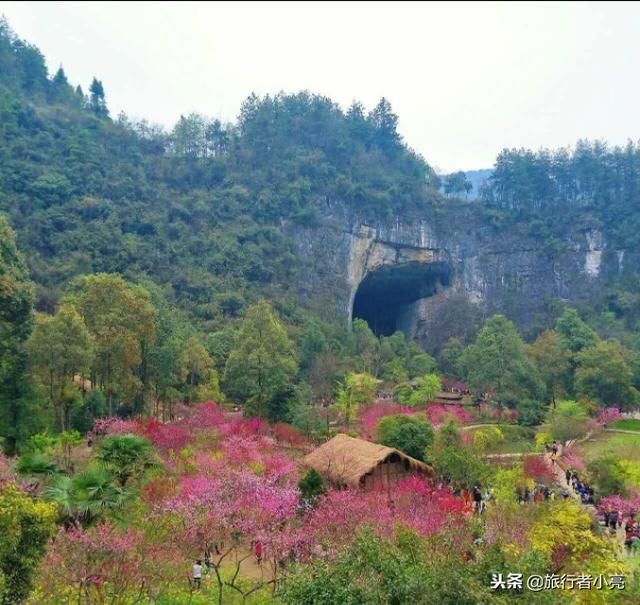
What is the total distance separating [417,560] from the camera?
8.71 meters

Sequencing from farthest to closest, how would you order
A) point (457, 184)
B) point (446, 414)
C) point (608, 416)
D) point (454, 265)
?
point (457, 184), point (454, 265), point (608, 416), point (446, 414)

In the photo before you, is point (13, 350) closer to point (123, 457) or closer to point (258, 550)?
point (123, 457)

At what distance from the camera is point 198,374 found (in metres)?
33.4

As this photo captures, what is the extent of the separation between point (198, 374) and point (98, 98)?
50196mm

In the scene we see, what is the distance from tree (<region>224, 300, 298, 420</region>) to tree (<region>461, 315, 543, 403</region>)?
14.7 metres

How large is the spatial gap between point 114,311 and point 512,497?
17772 mm

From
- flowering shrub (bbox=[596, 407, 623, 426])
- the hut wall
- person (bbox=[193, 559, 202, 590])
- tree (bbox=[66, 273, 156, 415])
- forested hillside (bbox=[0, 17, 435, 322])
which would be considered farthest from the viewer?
forested hillside (bbox=[0, 17, 435, 322])

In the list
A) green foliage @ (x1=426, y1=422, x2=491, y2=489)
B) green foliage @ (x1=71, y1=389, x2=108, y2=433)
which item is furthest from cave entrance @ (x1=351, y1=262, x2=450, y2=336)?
green foliage @ (x1=426, y1=422, x2=491, y2=489)

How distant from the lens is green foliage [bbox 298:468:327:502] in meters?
16.1

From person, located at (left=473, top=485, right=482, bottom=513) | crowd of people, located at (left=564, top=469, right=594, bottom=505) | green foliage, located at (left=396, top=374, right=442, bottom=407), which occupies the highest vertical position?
green foliage, located at (left=396, top=374, right=442, bottom=407)

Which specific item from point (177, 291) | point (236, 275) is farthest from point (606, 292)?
point (177, 291)

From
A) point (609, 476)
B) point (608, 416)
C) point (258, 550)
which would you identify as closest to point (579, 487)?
point (609, 476)

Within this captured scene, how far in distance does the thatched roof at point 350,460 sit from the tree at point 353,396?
9.41 meters

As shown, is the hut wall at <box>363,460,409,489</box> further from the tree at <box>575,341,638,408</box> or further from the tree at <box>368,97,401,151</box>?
the tree at <box>368,97,401,151</box>
